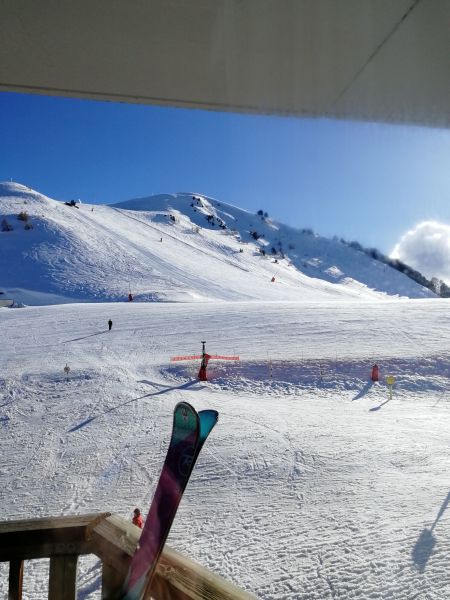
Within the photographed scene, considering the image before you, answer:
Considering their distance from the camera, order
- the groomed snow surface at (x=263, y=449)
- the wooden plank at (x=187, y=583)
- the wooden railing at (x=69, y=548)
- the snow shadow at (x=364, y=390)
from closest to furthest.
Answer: the wooden plank at (x=187, y=583) < the wooden railing at (x=69, y=548) < the groomed snow surface at (x=263, y=449) < the snow shadow at (x=364, y=390)

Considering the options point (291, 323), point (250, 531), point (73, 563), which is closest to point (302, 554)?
point (250, 531)

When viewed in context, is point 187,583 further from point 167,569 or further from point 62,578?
point 62,578

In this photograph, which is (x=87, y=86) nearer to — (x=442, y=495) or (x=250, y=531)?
(x=250, y=531)

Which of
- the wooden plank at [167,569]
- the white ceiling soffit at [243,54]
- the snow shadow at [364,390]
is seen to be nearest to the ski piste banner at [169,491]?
the wooden plank at [167,569]

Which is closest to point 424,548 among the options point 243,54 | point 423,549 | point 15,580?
point 423,549

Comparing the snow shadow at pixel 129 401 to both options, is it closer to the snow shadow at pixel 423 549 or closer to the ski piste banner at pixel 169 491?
the snow shadow at pixel 423 549

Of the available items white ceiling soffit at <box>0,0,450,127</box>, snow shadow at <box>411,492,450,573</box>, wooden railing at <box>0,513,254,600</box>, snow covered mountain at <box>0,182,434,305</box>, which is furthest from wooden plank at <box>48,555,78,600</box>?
snow covered mountain at <box>0,182,434,305</box>

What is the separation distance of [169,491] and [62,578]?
1.31ft

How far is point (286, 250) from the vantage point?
2507 inches

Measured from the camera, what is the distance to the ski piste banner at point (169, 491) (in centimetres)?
112

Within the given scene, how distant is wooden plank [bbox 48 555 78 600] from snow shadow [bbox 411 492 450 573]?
3.74m

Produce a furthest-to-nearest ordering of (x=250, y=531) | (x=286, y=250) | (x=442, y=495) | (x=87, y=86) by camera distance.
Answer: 1. (x=286, y=250)
2. (x=442, y=495)
3. (x=250, y=531)
4. (x=87, y=86)

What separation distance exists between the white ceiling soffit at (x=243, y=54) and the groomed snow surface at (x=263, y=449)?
3703 mm

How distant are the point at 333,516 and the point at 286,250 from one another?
2372 inches
